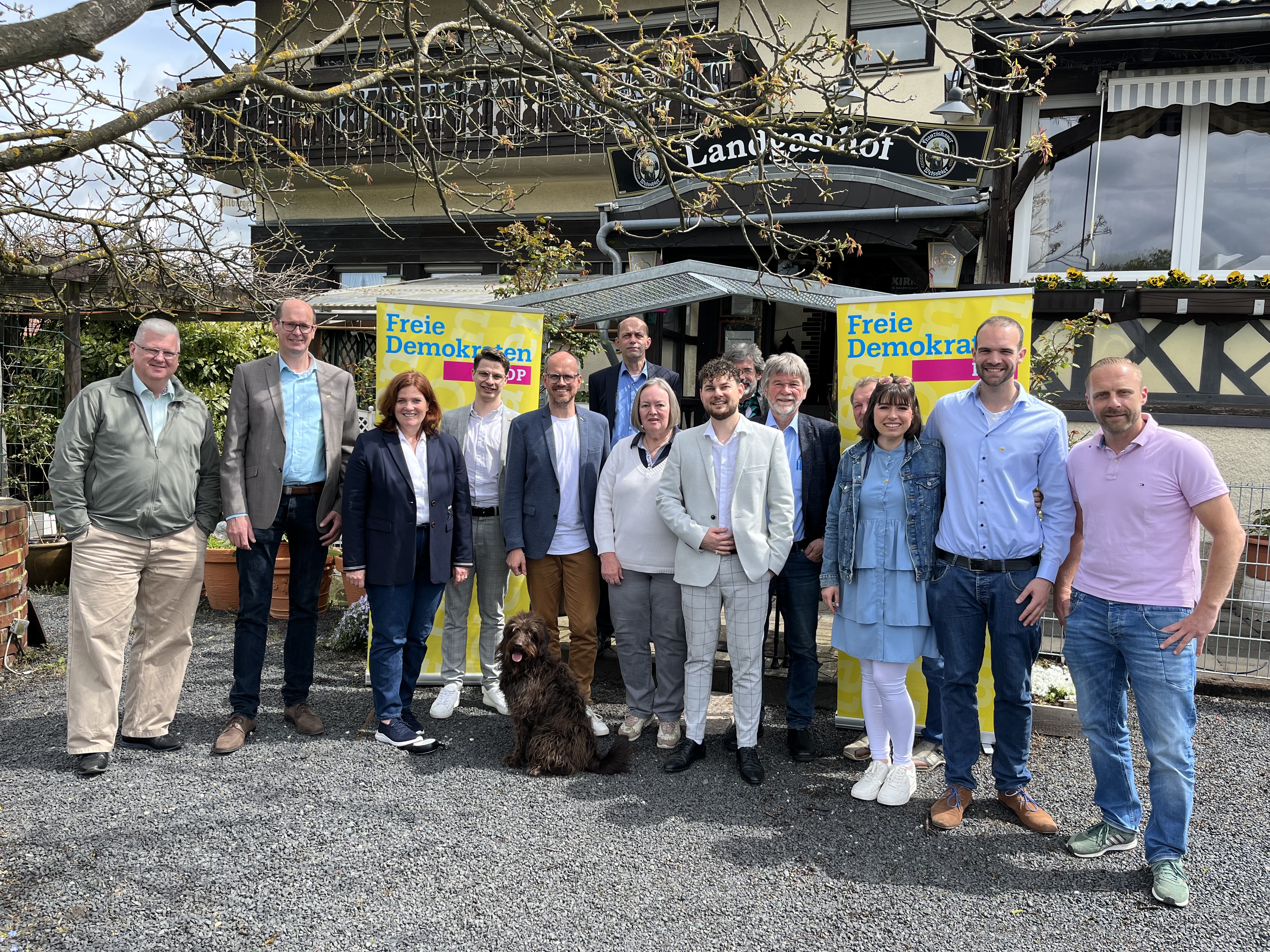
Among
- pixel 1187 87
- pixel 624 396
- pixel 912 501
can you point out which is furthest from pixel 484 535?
pixel 1187 87

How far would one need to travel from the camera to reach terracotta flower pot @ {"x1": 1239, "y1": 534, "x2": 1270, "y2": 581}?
20.7ft

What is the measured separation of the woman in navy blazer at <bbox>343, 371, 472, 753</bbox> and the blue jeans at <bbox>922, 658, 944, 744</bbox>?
2.50m

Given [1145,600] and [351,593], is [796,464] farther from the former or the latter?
[351,593]

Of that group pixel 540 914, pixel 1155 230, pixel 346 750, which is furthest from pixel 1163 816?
pixel 1155 230

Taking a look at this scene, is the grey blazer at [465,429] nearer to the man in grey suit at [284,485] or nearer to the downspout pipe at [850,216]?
the man in grey suit at [284,485]

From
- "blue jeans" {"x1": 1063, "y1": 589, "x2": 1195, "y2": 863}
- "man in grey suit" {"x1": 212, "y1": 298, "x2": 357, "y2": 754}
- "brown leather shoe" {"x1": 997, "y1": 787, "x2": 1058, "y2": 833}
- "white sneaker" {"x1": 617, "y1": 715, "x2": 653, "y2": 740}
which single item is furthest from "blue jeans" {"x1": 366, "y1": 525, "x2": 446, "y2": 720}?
"blue jeans" {"x1": 1063, "y1": 589, "x2": 1195, "y2": 863}

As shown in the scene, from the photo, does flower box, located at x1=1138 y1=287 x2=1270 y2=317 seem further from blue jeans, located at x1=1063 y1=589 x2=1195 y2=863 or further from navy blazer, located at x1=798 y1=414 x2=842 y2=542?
blue jeans, located at x1=1063 y1=589 x2=1195 y2=863

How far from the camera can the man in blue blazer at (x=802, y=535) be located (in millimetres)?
4430

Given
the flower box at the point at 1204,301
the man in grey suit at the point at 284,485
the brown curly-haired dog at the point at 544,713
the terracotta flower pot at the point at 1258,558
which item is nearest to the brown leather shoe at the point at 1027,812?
the brown curly-haired dog at the point at 544,713

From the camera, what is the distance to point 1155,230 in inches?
338

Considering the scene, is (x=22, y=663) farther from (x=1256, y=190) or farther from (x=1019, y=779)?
(x=1256, y=190)

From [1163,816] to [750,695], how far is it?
178 centimetres

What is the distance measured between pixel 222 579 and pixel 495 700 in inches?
143

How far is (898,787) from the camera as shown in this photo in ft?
12.8
